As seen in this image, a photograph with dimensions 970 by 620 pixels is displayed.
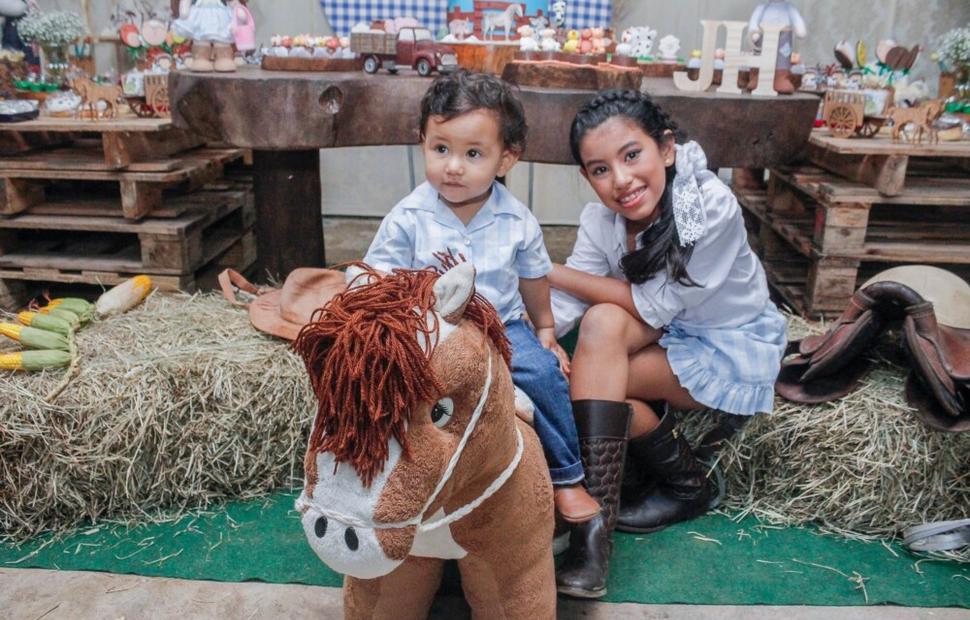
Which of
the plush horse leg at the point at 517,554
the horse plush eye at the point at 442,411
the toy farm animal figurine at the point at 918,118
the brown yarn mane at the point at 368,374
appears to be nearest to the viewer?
the brown yarn mane at the point at 368,374

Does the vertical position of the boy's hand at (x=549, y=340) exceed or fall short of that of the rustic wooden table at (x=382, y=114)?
it falls short

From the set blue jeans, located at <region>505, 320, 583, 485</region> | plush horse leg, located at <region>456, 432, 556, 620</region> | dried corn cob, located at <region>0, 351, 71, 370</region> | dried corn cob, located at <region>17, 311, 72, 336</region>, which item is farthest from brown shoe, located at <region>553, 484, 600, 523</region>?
dried corn cob, located at <region>17, 311, 72, 336</region>

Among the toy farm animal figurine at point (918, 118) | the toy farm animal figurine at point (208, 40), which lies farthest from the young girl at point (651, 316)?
the toy farm animal figurine at point (208, 40)

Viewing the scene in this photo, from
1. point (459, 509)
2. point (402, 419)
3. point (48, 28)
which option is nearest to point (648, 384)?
point (459, 509)

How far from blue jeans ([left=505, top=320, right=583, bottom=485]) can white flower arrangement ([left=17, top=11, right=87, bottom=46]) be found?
11.2 ft

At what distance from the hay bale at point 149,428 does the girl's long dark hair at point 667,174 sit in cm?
106

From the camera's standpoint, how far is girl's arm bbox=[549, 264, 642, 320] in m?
2.22

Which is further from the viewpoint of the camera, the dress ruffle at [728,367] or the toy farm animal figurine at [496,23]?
the toy farm animal figurine at [496,23]

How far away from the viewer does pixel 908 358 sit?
2.29 metres

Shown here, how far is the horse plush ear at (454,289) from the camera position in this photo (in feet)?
4.27

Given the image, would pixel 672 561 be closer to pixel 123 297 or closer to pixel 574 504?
pixel 574 504

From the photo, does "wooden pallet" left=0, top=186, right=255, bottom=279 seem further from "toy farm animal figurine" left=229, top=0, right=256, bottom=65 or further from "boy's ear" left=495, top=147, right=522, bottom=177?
"boy's ear" left=495, top=147, right=522, bottom=177

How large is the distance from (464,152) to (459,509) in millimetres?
800

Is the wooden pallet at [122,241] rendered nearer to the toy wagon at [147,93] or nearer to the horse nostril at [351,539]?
the toy wagon at [147,93]
